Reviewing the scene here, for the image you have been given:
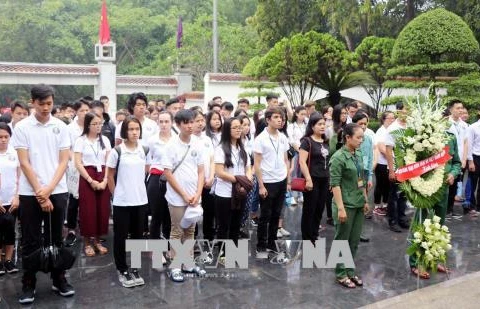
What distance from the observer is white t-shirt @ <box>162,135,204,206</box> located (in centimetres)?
458

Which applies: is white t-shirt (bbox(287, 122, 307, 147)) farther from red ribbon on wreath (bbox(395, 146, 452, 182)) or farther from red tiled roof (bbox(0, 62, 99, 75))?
red tiled roof (bbox(0, 62, 99, 75))

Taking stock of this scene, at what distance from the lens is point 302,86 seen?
1527cm

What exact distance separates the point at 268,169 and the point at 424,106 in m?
1.67

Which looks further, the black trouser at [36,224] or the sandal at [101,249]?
the sandal at [101,249]

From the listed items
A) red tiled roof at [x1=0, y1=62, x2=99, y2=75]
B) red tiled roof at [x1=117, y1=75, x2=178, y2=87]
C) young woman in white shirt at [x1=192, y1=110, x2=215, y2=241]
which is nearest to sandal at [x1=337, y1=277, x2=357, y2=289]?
young woman in white shirt at [x1=192, y1=110, x2=215, y2=241]

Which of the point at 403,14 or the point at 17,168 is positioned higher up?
the point at 403,14

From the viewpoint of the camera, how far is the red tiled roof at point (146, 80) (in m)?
20.2

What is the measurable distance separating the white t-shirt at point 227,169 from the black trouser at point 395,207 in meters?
2.55

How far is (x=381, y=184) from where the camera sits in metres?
7.14

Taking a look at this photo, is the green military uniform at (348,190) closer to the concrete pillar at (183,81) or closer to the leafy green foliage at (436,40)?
the leafy green foliage at (436,40)

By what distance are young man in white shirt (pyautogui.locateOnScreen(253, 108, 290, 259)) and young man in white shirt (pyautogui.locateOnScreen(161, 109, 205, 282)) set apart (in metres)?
0.72

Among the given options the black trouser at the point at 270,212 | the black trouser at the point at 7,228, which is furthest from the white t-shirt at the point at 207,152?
the black trouser at the point at 7,228

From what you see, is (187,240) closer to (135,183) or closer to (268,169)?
(135,183)

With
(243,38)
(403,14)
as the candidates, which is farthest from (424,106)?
(243,38)
